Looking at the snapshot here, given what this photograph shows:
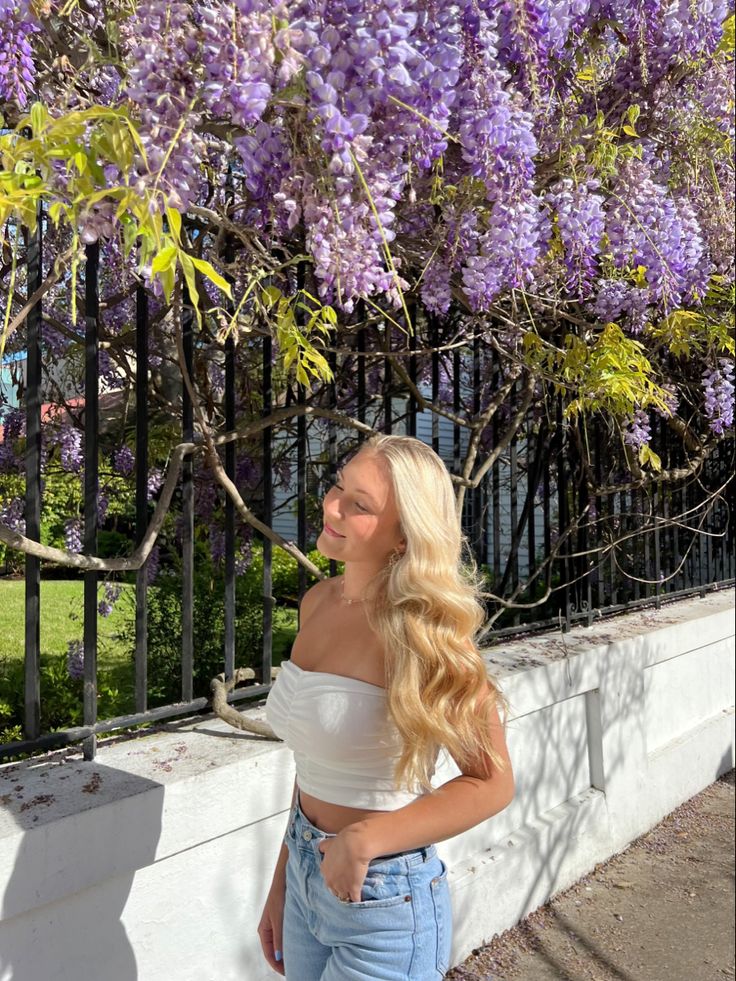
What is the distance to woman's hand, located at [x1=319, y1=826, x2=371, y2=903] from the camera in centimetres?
144

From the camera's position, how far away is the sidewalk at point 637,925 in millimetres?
3162

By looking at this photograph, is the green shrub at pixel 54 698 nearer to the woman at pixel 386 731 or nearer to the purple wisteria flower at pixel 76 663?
the purple wisteria flower at pixel 76 663

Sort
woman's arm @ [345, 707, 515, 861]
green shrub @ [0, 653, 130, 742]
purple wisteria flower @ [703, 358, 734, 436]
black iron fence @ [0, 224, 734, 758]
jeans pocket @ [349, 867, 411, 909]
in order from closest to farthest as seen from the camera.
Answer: woman's arm @ [345, 707, 515, 861]
jeans pocket @ [349, 867, 411, 909]
black iron fence @ [0, 224, 734, 758]
green shrub @ [0, 653, 130, 742]
purple wisteria flower @ [703, 358, 734, 436]

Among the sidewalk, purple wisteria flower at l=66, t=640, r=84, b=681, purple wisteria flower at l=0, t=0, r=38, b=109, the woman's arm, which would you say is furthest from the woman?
purple wisteria flower at l=66, t=640, r=84, b=681

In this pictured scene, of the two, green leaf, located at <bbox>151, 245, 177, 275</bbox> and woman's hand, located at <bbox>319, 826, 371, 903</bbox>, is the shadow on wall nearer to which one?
woman's hand, located at <bbox>319, 826, 371, 903</bbox>

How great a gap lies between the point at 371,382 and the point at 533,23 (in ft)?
8.12

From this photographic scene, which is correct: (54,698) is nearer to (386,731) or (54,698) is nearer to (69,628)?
(69,628)

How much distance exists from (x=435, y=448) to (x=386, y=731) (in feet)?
7.31

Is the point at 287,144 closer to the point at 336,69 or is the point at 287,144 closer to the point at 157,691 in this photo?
the point at 336,69

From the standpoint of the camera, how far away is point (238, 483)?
447 cm

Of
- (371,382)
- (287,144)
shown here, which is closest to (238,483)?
(371,382)

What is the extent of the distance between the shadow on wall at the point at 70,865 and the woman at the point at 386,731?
49 centimetres

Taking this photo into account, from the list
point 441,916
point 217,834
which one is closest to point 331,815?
point 441,916

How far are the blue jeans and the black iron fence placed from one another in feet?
2.69
